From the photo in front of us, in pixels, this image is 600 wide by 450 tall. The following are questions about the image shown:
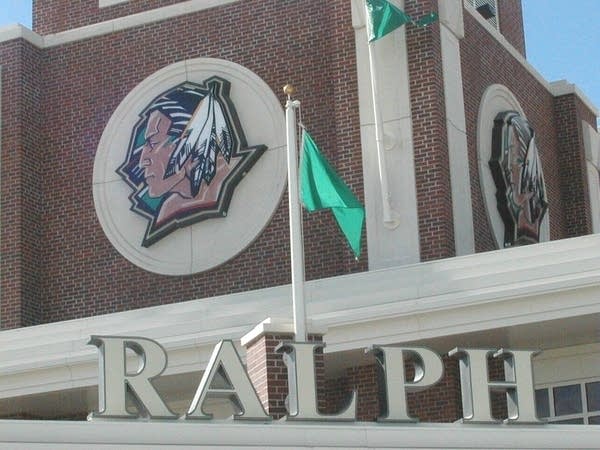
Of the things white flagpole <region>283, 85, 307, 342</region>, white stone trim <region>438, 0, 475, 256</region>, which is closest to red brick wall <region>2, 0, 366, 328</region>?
white stone trim <region>438, 0, 475, 256</region>

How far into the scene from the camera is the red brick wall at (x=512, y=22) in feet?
124

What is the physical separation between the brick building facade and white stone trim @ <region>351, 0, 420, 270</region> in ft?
0.10

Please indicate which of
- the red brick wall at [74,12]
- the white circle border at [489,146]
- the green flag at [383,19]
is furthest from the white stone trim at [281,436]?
the red brick wall at [74,12]

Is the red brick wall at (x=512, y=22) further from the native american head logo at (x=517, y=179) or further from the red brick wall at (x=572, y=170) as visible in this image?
the native american head logo at (x=517, y=179)

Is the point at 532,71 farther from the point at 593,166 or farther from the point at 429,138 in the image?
the point at 429,138

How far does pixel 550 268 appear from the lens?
24688 millimetres

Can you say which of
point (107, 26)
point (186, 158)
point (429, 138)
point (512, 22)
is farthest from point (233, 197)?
point (512, 22)

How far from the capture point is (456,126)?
29.8 m

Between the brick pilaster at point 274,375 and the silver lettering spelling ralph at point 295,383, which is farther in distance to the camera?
the brick pilaster at point 274,375

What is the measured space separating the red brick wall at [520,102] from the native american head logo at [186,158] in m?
4.10

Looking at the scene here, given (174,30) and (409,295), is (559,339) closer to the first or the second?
(409,295)

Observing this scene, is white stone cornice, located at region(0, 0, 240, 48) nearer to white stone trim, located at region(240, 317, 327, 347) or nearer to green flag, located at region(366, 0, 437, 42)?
green flag, located at region(366, 0, 437, 42)

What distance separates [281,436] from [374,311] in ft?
19.5

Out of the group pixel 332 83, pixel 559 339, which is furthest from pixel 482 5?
pixel 559 339
